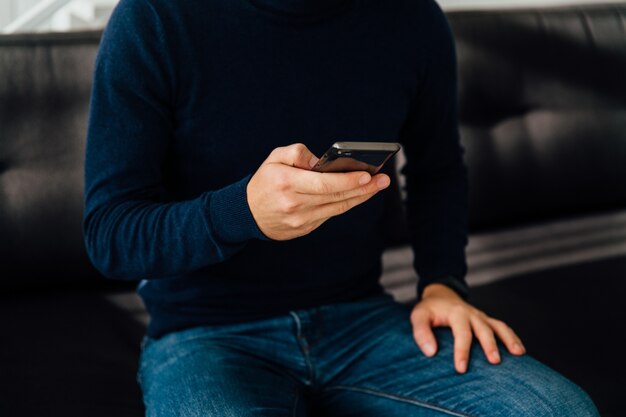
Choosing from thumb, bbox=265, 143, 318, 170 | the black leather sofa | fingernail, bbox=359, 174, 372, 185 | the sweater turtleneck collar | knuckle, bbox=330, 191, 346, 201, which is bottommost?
the black leather sofa

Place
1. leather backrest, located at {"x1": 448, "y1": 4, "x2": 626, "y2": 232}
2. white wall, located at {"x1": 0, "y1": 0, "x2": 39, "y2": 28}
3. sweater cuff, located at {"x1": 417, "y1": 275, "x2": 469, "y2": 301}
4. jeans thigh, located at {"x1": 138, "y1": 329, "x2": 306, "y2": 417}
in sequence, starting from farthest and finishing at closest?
white wall, located at {"x1": 0, "y1": 0, "x2": 39, "y2": 28} → leather backrest, located at {"x1": 448, "y1": 4, "x2": 626, "y2": 232} → sweater cuff, located at {"x1": 417, "y1": 275, "x2": 469, "y2": 301} → jeans thigh, located at {"x1": 138, "y1": 329, "x2": 306, "y2": 417}

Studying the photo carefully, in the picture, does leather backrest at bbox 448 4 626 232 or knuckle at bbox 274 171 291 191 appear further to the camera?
leather backrest at bbox 448 4 626 232

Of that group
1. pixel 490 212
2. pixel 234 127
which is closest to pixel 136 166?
pixel 234 127

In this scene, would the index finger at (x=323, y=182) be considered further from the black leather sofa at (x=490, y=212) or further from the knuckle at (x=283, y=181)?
the black leather sofa at (x=490, y=212)

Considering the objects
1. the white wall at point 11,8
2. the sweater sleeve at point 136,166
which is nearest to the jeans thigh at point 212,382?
the sweater sleeve at point 136,166

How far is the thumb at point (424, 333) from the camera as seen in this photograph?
88 cm

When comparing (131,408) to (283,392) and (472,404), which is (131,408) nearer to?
(283,392)

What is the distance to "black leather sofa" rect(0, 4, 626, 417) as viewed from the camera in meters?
1.03

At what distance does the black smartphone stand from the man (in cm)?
2

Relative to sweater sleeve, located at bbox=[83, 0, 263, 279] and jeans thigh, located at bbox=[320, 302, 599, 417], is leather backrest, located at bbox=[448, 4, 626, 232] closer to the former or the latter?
jeans thigh, located at bbox=[320, 302, 599, 417]

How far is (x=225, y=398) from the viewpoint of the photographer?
74 cm

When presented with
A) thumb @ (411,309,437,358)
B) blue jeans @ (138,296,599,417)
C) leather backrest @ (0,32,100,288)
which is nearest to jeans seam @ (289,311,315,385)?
blue jeans @ (138,296,599,417)

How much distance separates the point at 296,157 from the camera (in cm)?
65

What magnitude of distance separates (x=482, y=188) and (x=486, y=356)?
653 millimetres
